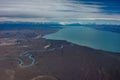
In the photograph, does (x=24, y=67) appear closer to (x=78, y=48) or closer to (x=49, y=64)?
(x=49, y=64)

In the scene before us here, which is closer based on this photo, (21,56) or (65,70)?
(65,70)

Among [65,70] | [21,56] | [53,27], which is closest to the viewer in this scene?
[65,70]

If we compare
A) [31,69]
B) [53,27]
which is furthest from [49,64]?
A: [53,27]

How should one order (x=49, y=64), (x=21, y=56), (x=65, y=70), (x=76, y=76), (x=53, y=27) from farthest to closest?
(x=53, y=27) < (x=21, y=56) < (x=49, y=64) < (x=65, y=70) < (x=76, y=76)

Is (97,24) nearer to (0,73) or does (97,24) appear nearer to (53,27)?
(53,27)

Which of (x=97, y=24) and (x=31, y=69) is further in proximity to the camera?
(x=97, y=24)

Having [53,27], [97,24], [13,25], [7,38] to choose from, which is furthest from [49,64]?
[97,24]
